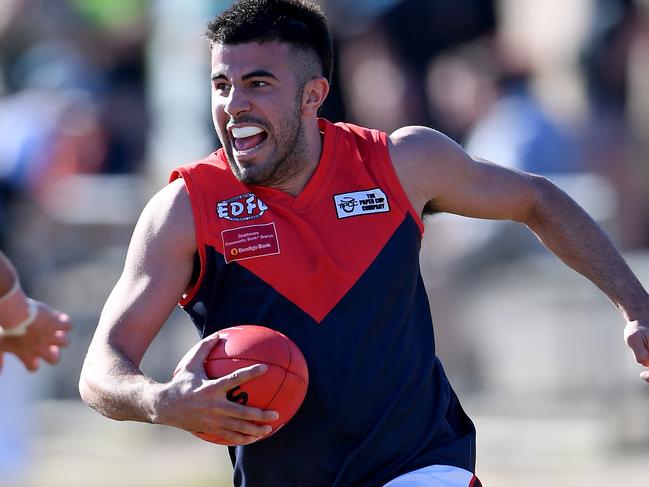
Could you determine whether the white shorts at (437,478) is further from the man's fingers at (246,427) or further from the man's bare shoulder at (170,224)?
the man's bare shoulder at (170,224)

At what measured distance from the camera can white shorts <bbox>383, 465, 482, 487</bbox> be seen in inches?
225

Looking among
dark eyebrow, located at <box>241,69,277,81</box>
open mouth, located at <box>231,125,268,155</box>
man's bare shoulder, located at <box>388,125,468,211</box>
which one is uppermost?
dark eyebrow, located at <box>241,69,277,81</box>

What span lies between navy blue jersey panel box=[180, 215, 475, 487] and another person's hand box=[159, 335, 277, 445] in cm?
69

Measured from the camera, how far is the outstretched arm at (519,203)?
6039mm

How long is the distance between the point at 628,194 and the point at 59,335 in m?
6.09

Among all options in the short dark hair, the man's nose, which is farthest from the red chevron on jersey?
the short dark hair

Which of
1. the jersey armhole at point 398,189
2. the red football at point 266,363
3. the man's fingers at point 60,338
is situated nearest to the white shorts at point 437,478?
the red football at point 266,363

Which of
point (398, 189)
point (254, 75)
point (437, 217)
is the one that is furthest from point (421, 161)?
point (437, 217)

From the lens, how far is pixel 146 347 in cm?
555

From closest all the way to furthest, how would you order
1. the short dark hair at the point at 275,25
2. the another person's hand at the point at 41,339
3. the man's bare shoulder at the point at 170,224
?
the man's bare shoulder at the point at 170,224 → the short dark hair at the point at 275,25 → the another person's hand at the point at 41,339

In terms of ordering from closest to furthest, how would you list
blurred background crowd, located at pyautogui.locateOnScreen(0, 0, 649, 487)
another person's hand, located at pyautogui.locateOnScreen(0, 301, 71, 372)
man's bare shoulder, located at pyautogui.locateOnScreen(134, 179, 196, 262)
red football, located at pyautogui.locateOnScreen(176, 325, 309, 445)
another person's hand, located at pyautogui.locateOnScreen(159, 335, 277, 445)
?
another person's hand, located at pyautogui.locateOnScreen(159, 335, 277, 445), red football, located at pyautogui.locateOnScreen(176, 325, 309, 445), man's bare shoulder, located at pyautogui.locateOnScreen(134, 179, 196, 262), another person's hand, located at pyautogui.locateOnScreen(0, 301, 71, 372), blurred background crowd, located at pyautogui.locateOnScreen(0, 0, 649, 487)

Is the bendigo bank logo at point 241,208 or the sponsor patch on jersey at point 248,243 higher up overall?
the bendigo bank logo at point 241,208

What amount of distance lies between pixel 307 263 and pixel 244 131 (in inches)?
21.4

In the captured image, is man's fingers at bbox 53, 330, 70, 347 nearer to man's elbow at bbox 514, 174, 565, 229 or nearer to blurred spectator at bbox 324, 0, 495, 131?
man's elbow at bbox 514, 174, 565, 229
